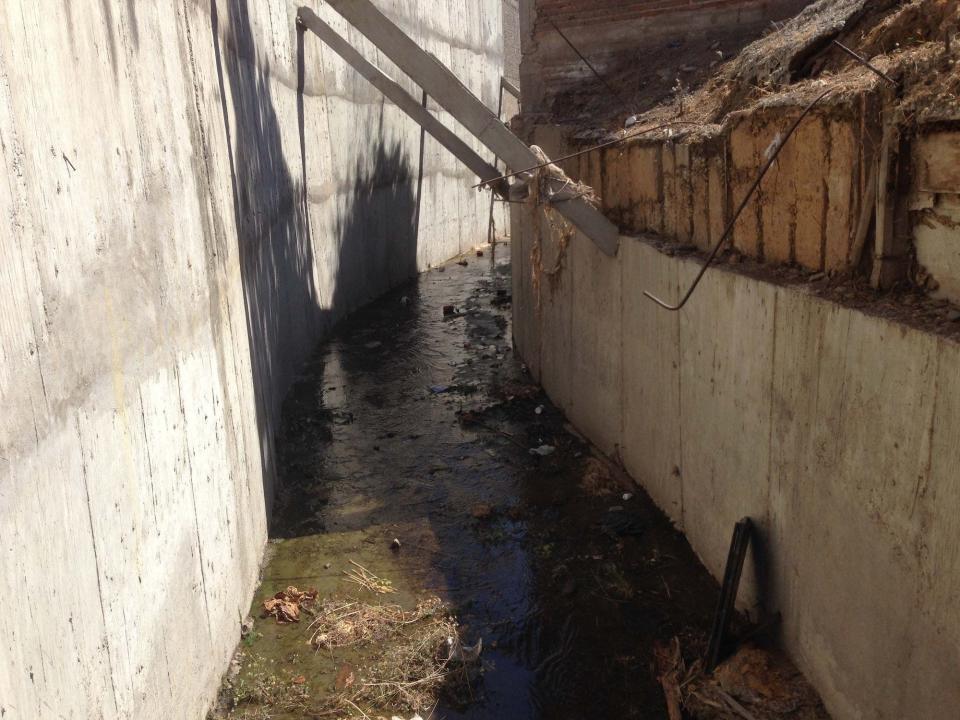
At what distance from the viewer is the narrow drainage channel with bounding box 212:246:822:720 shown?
434 cm

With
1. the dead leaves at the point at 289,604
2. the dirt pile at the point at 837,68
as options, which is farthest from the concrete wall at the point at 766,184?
the dead leaves at the point at 289,604

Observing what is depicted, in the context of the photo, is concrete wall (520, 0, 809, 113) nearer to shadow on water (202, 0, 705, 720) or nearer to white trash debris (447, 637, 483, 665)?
shadow on water (202, 0, 705, 720)

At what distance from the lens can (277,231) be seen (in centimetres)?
828

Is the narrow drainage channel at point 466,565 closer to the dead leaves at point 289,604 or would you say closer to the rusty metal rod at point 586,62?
Answer: the dead leaves at point 289,604

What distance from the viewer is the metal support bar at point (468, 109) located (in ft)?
20.6

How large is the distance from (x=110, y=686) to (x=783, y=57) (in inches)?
201

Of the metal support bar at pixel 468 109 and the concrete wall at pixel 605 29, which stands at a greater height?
the concrete wall at pixel 605 29

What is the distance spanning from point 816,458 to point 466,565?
8.25 feet

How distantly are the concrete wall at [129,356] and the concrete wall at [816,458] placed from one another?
2.66 m

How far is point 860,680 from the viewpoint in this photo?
340 cm

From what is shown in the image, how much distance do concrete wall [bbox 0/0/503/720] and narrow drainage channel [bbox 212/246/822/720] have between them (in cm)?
41

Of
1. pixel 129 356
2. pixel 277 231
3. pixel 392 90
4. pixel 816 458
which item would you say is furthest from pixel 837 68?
pixel 392 90

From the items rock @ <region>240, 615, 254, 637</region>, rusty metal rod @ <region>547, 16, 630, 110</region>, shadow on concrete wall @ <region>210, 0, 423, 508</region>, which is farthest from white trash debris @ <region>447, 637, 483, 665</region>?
rusty metal rod @ <region>547, 16, 630, 110</region>

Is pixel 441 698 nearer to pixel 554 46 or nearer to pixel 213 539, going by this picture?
pixel 213 539
